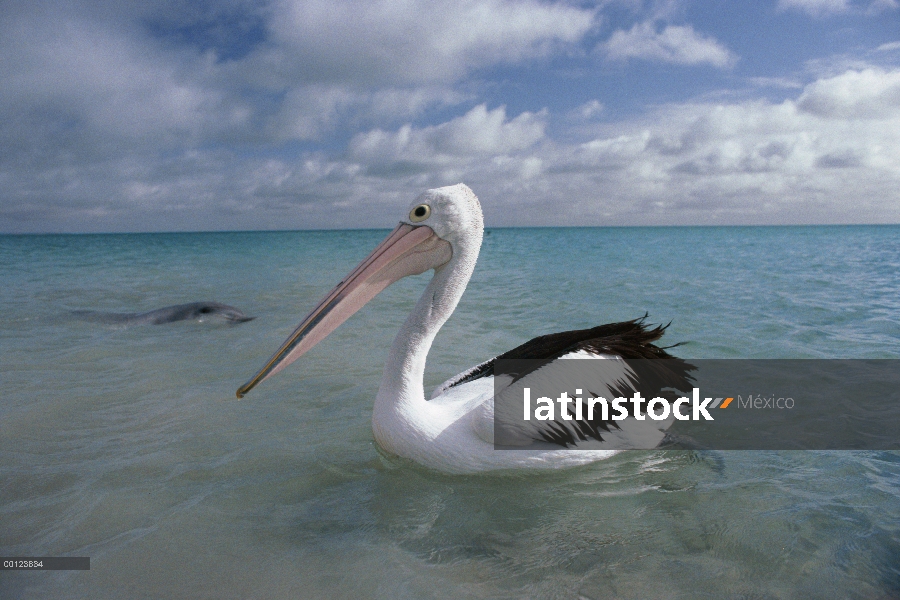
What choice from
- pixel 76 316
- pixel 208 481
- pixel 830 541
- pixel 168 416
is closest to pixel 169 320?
pixel 76 316

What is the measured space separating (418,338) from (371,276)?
0.39 m

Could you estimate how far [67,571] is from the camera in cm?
212

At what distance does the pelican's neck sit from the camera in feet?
9.04

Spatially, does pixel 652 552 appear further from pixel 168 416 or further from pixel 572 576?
pixel 168 416

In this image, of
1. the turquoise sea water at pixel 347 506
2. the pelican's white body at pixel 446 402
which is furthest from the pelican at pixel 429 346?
the turquoise sea water at pixel 347 506

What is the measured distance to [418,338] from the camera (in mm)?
2859

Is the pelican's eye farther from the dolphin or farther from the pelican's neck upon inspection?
the dolphin

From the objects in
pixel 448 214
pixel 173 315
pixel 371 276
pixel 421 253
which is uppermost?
pixel 448 214

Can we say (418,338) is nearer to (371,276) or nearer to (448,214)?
(371,276)

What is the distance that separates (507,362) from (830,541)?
1.56 meters

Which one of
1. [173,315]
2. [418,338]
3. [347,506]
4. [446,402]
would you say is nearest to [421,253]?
[418,338]

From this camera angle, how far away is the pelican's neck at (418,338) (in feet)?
9.04

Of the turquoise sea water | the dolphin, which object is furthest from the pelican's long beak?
the dolphin

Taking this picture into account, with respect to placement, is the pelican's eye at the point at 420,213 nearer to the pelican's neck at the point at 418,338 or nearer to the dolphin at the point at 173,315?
the pelican's neck at the point at 418,338
